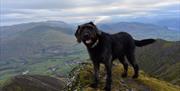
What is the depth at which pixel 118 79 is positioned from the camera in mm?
21203

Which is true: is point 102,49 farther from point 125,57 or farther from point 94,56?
point 125,57

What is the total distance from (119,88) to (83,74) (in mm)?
2765

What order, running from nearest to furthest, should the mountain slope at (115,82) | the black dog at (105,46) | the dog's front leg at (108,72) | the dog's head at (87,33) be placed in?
the dog's head at (87,33)
the black dog at (105,46)
the dog's front leg at (108,72)
the mountain slope at (115,82)

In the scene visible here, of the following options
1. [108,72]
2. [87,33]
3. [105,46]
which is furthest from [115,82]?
[87,33]

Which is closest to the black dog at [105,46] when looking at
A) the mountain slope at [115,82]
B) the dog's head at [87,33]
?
the dog's head at [87,33]

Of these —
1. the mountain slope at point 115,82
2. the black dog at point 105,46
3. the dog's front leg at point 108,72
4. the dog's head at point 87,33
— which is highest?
the dog's head at point 87,33

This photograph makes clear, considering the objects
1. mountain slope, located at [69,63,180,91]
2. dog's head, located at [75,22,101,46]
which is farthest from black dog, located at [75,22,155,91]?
mountain slope, located at [69,63,180,91]

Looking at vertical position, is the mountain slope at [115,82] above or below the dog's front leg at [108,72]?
below

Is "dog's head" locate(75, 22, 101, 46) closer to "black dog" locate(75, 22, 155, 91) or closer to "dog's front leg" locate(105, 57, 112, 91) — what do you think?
"black dog" locate(75, 22, 155, 91)

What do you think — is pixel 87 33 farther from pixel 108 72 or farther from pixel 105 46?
pixel 108 72

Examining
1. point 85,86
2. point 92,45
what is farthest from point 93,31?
point 85,86

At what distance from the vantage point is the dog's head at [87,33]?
1659 cm

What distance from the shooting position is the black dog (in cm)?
1691

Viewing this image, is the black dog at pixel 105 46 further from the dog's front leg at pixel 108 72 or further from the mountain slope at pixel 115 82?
the mountain slope at pixel 115 82
